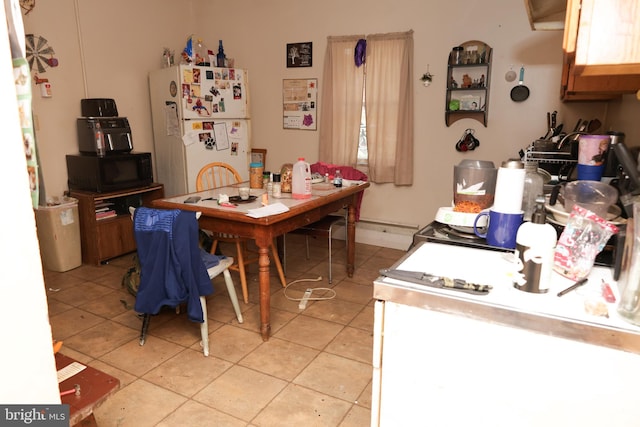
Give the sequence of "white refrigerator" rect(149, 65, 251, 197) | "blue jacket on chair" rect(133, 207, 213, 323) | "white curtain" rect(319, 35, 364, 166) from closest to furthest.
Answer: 1. "blue jacket on chair" rect(133, 207, 213, 323)
2. "white refrigerator" rect(149, 65, 251, 197)
3. "white curtain" rect(319, 35, 364, 166)

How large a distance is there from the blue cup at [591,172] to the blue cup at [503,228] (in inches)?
20.6

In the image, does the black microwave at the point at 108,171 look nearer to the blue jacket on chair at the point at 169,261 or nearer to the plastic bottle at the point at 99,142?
the plastic bottle at the point at 99,142

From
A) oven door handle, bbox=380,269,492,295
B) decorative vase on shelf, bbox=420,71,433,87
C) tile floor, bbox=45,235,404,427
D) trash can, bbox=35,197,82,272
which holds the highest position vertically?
decorative vase on shelf, bbox=420,71,433,87

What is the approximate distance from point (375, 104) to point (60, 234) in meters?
3.02

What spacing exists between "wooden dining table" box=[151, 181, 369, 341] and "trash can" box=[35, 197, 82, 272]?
55.4 inches

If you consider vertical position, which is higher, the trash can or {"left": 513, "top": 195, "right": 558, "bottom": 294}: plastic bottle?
{"left": 513, "top": 195, "right": 558, "bottom": 294}: plastic bottle

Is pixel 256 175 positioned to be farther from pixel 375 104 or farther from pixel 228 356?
pixel 375 104

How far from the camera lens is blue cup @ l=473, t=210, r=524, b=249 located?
130 cm

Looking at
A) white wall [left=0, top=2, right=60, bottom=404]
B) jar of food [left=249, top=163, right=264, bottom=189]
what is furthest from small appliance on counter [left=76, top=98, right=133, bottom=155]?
white wall [left=0, top=2, right=60, bottom=404]

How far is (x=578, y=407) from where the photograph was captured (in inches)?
36.3

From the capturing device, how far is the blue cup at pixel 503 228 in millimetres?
1303

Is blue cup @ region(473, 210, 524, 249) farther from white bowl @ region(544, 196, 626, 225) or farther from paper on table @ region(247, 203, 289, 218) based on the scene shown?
paper on table @ region(247, 203, 289, 218)

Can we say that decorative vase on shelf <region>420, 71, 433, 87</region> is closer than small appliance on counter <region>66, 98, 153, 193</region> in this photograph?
No


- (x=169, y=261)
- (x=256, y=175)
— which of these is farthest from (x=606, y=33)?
(x=256, y=175)
